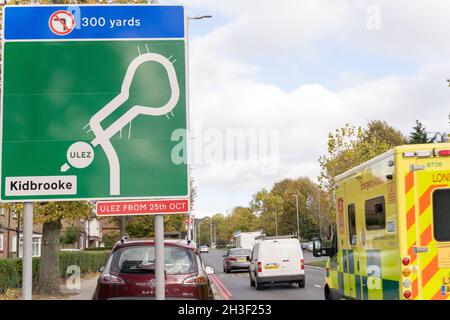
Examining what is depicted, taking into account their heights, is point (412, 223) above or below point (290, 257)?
above

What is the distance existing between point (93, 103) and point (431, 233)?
462 centimetres

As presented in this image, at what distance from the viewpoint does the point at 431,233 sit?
24.0 feet

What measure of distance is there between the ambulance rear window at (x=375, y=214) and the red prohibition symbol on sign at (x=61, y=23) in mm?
4909

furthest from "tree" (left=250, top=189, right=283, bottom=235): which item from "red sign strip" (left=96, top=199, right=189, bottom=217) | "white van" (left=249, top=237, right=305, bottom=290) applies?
"red sign strip" (left=96, top=199, right=189, bottom=217)

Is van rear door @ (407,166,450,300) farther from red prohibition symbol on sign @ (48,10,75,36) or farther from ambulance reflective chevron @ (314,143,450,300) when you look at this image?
red prohibition symbol on sign @ (48,10,75,36)

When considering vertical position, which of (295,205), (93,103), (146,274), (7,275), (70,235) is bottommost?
(7,275)

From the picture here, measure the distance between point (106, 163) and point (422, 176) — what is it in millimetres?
4370

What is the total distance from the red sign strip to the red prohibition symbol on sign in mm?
1387

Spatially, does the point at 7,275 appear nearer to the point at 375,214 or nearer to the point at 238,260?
the point at 375,214

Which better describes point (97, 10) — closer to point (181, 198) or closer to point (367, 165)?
point (181, 198)

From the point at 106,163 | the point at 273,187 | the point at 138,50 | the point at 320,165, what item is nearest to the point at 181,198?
the point at 106,163

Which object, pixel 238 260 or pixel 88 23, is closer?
pixel 88 23

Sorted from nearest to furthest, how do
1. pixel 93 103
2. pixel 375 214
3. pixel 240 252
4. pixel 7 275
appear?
pixel 93 103
pixel 375 214
pixel 7 275
pixel 240 252

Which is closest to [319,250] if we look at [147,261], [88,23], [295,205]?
[147,261]
